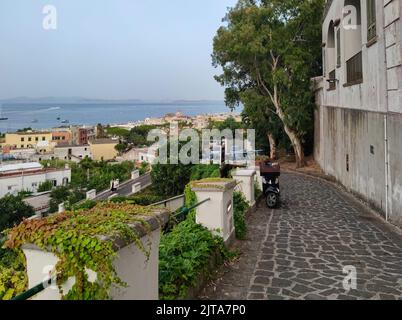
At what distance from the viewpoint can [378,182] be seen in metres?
9.86

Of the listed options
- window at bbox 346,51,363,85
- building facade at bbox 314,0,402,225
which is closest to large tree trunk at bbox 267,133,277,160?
building facade at bbox 314,0,402,225

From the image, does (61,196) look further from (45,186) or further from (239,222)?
(239,222)

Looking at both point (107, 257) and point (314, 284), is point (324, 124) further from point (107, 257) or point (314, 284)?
point (107, 257)

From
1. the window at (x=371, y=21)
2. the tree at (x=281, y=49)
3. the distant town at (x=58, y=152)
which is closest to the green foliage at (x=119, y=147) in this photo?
the distant town at (x=58, y=152)

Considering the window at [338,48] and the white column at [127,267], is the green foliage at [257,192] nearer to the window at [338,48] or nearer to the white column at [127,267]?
the window at [338,48]

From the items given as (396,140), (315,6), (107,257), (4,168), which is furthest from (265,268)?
(4,168)

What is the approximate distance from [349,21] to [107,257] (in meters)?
13.4

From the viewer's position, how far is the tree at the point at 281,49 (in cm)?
2014

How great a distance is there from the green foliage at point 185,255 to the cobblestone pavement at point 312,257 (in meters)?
0.33

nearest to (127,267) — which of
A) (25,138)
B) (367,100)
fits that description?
(367,100)

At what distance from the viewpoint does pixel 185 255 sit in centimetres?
476

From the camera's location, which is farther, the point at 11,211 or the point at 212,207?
the point at 11,211

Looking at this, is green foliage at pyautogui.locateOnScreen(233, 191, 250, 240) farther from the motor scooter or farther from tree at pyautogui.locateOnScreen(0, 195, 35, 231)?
tree at pyautogui.locateOnScreen(0, 195, 35, 231)

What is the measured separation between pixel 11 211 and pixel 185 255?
39.6m
